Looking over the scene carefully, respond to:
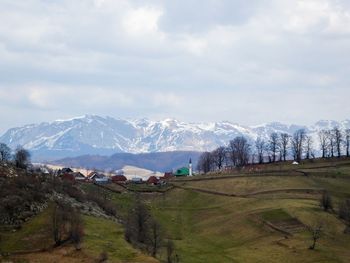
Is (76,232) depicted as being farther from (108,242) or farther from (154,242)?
(154,242)

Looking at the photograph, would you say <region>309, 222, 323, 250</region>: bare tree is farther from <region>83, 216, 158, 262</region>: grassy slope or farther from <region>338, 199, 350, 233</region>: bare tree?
<region>83, 216, 158, 262</region>: grassy slope

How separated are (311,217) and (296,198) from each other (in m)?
24.4

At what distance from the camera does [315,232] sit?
12438 centimetres

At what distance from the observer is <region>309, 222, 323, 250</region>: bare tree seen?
11836cm

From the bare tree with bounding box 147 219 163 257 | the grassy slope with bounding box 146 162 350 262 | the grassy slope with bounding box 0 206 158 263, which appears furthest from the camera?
the grassy slope with bounding box 146 162 350 262

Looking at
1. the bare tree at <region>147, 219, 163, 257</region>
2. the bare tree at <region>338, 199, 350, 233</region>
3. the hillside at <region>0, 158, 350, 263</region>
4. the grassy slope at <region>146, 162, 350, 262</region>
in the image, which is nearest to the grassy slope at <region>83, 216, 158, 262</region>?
the hillside at <region>0, 158, 350, 263</region>

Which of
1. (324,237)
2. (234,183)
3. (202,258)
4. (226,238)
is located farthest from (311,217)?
(234,183)

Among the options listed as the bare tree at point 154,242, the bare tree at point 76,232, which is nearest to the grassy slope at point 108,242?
the bare tree at point 76,232

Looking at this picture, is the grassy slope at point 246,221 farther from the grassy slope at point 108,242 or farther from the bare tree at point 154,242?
the grassy slope at point 108,242

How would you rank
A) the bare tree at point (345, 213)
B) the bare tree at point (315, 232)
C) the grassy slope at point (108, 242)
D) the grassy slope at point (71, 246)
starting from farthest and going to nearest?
the bare tree at point (345, 213), the bare tree at point (315, 232), the grassy slope at point (108, 242), the grassy slope at point (71, 246)

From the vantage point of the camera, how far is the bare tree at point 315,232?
11836cm

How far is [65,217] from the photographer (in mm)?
108312

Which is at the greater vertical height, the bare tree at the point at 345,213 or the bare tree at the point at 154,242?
the bare tree at the point at 345,213

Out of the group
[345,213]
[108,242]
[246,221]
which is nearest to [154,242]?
[108,242]
